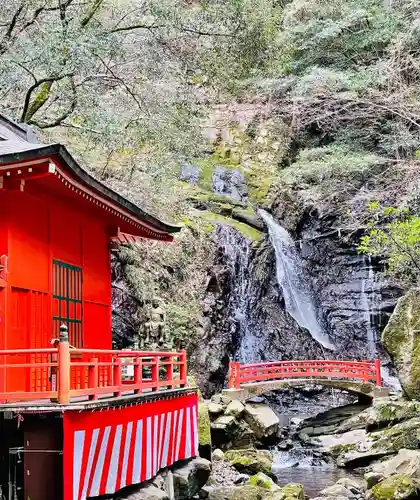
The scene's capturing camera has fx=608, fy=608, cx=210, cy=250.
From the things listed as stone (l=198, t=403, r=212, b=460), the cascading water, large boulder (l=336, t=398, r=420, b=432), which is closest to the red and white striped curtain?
stone (l=198, t=403, r=212, b=460)

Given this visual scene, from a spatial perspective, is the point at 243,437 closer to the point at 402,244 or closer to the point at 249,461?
the point at 249,461

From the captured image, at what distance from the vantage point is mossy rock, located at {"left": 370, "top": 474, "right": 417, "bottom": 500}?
12531 mm

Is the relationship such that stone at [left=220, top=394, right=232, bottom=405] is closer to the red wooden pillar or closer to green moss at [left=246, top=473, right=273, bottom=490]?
green moss at [left=246, top=473, right=273, bottom=490]

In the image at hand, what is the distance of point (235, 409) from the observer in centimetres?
1966

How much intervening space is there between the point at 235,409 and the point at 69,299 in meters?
9.84

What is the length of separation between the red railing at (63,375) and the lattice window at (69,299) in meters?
0.70

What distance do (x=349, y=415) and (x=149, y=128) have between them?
42.2 feet

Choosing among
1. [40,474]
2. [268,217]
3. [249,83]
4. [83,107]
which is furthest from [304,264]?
[40,474]

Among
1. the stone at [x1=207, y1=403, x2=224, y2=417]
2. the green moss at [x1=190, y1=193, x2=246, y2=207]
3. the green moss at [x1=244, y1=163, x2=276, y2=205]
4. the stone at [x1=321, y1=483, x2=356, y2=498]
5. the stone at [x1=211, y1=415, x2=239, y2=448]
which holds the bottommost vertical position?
the stone at [x1=321, y1=483, x2=356, y2=498]

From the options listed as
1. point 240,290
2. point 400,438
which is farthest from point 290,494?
point 240,290

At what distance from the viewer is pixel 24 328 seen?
32.1 ft

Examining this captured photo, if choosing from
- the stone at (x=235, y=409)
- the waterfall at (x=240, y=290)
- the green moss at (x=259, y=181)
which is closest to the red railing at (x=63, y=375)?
the stone at (x=235, y=409)

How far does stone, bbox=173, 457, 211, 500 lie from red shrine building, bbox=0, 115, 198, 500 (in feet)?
0.89

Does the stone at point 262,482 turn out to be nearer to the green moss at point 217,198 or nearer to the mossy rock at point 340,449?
the mossy rock at point 340,449
